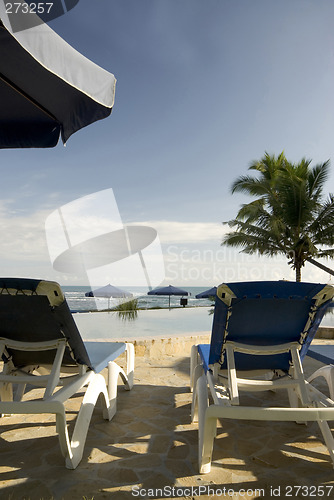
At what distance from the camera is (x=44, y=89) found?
2492 mm

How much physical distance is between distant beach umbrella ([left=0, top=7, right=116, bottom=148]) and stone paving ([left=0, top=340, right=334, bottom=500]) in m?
2.21

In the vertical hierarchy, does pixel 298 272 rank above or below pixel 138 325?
above

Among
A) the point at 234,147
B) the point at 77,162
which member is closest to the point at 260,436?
the point at 234,147

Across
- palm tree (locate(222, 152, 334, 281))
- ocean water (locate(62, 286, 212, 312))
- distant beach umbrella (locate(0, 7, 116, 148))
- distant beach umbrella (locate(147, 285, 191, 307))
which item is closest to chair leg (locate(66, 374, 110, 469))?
distant beach umbrella (locate(0, 7, 116, 148))

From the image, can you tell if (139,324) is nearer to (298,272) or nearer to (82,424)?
(82,424)

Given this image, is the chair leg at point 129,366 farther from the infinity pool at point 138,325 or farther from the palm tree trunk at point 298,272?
the palm tree trunk at point 298,272

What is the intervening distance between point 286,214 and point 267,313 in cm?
1555

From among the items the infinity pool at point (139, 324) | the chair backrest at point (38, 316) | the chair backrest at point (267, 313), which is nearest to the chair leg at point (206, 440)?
the chair backrest at point (267, 313)

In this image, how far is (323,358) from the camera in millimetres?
2561

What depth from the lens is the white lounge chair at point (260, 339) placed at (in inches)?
73.7

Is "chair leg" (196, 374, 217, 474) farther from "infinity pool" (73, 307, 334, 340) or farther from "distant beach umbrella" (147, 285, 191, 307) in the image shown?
"distant beach umbrella" (147, 285, 191, 307)

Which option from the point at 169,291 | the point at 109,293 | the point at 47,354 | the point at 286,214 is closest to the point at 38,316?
the point at 47,354

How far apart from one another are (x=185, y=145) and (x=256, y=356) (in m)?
11.5

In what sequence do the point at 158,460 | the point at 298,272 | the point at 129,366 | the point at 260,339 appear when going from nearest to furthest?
the point at 158,460, the point at 260,339, the point at 129,366, the point at 298,272
